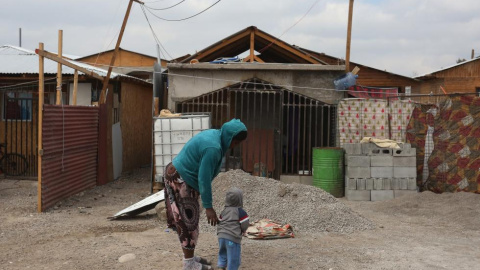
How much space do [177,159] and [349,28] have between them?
800 centimetres

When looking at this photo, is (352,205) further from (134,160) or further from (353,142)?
(134,160)

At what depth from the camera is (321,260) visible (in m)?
5.56

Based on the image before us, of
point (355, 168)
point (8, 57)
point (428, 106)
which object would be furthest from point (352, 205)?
point (8, 57)

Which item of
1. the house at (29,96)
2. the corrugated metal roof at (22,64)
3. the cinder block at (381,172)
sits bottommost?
the cinder block at (381,172)

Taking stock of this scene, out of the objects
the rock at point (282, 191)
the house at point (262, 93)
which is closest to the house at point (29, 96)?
the house at point (262, 93)

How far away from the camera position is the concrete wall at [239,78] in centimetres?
1105

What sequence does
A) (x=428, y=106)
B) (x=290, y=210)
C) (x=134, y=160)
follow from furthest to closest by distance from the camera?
(x=134, y=160), (x=428, y=106), (x=290, y=210)

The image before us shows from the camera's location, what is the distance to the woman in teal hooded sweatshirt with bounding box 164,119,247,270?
4336 mm

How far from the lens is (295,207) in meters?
7.51

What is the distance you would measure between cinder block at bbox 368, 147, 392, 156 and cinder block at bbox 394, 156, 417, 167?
0.16 metres

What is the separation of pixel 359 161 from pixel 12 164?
8.46m

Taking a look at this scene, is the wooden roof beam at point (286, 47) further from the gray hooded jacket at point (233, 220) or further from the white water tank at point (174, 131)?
the gray hooded jacket at point (233, 220)

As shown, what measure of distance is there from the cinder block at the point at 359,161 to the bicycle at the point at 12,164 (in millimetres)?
7932

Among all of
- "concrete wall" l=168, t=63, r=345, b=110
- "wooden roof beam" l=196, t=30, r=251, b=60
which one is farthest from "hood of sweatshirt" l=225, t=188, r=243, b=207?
"wooden roof beam" l=196, t=30, r=251, b=60
